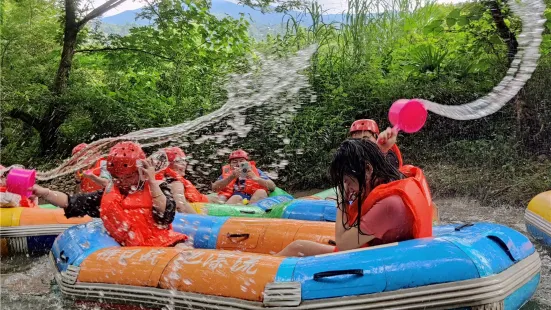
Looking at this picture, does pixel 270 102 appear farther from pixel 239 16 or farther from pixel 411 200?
pixel 411 200

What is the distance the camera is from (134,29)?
1084 centimetres

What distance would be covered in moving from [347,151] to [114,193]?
1975 millimetres

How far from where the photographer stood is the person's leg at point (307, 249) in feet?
11.6

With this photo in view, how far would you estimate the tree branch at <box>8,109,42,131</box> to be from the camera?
10685 millimetres

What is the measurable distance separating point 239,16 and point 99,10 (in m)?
2.75

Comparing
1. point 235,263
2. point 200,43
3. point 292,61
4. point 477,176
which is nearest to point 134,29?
point 200,43

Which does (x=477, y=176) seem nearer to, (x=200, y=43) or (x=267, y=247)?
(x=267, y=247)

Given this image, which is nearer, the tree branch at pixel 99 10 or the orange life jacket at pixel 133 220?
the orange life jacket at pixel 133 220

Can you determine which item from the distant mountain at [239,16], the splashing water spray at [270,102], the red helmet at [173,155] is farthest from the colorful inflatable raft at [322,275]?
the distant mountain at [239,16]

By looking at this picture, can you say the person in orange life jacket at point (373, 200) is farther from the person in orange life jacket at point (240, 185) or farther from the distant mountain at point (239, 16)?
the distant mountain at point (239, 16)

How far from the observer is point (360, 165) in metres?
3.01


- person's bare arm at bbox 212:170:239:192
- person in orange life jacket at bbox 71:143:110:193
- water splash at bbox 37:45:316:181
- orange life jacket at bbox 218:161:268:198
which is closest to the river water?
person in orange life jacket at bbox 71:143:110:193

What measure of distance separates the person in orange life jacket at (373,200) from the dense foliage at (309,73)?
19.7ft

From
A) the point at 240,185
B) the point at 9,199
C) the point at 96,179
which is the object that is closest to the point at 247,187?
the point at 240,185
